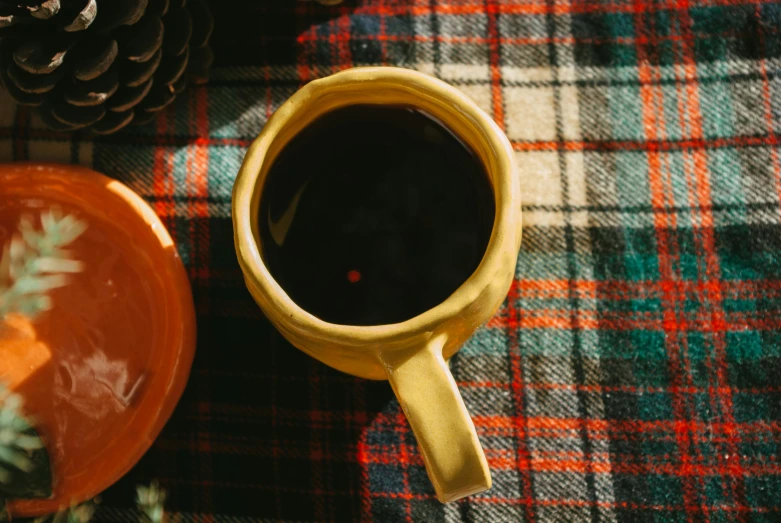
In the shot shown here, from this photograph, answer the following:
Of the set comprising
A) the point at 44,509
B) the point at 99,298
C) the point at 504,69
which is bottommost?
the point at 44,509

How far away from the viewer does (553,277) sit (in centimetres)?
49

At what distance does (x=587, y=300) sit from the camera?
489mm

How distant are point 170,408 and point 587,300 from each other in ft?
0.93

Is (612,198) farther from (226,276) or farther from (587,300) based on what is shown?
(226,276)

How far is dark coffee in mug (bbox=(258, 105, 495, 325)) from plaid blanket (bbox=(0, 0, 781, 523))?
9cm

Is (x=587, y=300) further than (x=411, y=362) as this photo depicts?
Yes

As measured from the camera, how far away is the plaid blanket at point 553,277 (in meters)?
0.47

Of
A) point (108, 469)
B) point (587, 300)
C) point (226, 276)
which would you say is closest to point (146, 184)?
point (226, 276)

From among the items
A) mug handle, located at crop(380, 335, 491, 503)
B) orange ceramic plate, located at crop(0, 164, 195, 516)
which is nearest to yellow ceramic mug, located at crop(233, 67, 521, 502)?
mug handle, located at crop(380, 335, 491, 503)

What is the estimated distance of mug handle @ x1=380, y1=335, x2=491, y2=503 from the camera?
0.32 metres

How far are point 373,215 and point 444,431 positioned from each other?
146 millimetres

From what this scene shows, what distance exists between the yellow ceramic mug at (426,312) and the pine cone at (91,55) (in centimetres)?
12

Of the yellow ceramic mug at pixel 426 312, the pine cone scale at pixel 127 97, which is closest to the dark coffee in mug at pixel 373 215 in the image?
the yellow ceramic mug at pixel 426 312

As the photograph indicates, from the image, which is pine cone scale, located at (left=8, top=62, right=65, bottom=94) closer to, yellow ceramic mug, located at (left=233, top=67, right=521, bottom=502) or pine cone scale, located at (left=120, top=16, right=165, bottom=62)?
pine cone scale, located at (left=120, top=16, right=165, bottom=62)
